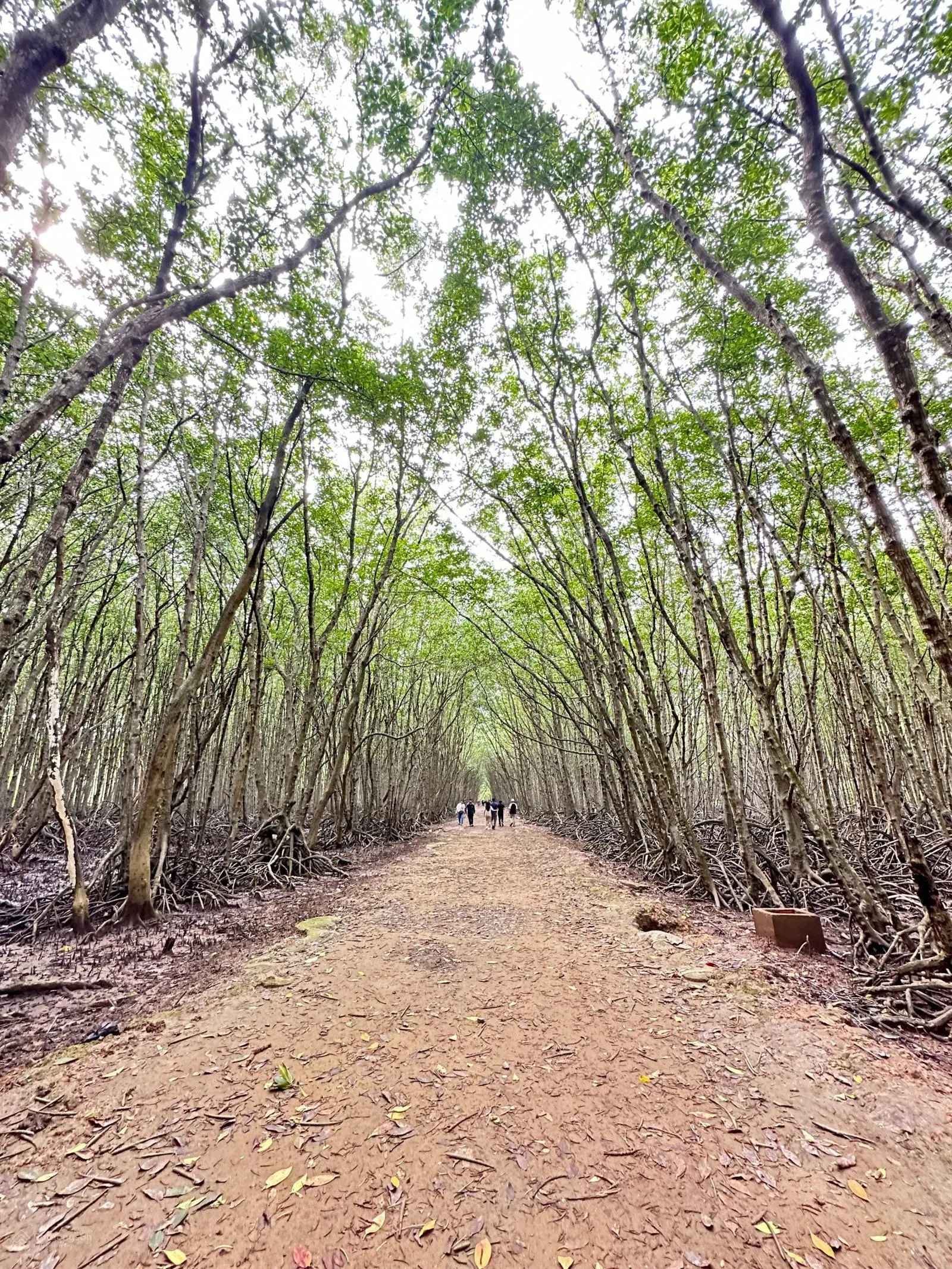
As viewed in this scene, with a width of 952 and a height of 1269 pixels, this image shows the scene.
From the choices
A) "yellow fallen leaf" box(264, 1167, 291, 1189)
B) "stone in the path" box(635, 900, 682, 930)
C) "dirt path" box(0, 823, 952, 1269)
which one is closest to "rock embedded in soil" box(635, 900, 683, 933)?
"stone in the path" box(635, 900, 682, 930)

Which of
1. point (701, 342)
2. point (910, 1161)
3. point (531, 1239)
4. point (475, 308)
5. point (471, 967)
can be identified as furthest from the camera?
point (475, 308)

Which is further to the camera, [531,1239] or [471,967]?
[471,967]

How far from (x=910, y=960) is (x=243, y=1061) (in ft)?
15.6

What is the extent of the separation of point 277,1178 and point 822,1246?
2.07 m

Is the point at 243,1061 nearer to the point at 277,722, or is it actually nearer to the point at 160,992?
the point at 160,992

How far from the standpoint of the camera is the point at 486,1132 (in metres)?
2.21

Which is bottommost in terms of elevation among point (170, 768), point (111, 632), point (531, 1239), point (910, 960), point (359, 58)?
point (531, 1239)

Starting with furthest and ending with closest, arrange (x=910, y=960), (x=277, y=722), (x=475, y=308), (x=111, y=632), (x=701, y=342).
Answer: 1. (x=277, y=722)
2. (x=111, y=632)
3. (x=475, y=308)
4. (x=701, y=342)
5. (x=910, y=960)

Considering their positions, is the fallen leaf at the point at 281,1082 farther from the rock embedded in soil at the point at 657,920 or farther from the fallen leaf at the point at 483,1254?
the rock embedded in soil at the point at 657,920

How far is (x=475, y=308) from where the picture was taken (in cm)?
764

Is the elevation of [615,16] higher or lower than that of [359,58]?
lower

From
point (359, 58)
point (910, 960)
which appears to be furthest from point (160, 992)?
point (359, 58)

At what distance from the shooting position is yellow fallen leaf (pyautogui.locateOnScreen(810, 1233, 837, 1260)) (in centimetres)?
161

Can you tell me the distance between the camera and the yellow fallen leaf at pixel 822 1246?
5.29ft
